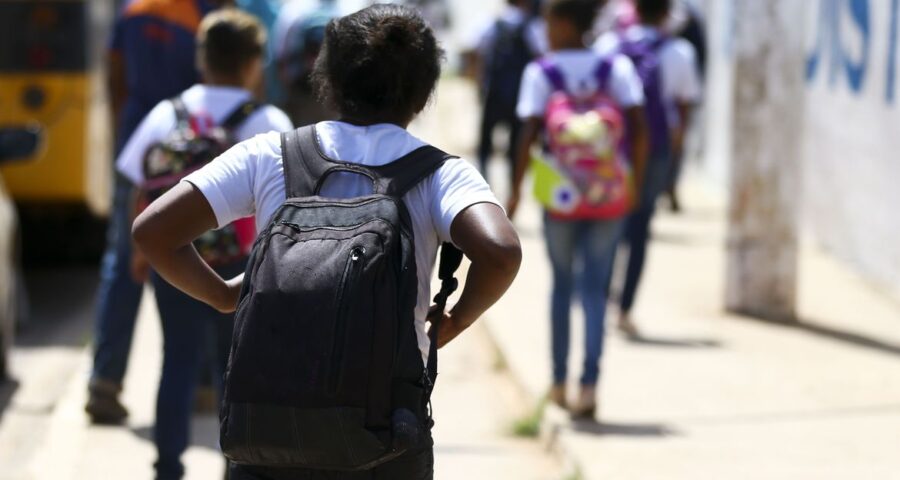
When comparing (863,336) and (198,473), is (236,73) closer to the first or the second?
(198,473)

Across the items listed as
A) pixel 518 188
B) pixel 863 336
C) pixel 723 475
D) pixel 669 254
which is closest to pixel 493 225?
pixel 723 475

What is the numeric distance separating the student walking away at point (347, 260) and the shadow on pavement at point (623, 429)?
119 inches

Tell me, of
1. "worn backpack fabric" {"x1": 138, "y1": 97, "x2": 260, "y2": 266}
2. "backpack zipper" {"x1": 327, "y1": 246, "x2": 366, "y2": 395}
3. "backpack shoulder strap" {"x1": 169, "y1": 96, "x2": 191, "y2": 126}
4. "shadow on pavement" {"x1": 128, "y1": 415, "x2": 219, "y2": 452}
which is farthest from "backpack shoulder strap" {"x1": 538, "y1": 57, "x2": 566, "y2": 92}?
"backpack zipper" {"x1": 327, "y1": 246, "x2": 366, "y2": 395}

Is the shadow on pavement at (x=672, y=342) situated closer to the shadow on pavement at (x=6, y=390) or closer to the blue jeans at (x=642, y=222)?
the blue jeans at (x=642, y=222)

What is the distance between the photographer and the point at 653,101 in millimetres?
8094

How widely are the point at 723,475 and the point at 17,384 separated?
143 inches

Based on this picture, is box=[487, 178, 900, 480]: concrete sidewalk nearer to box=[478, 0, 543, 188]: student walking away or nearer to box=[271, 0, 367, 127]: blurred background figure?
box=[478, 0, 543, 188]: student walking away

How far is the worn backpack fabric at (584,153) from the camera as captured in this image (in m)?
Answer: 6.16

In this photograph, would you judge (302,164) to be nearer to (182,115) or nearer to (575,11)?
(182,115)

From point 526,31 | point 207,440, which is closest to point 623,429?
point 207,440

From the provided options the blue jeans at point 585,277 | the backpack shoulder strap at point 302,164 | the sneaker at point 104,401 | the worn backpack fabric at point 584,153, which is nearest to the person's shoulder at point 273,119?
the worn backpack fabric at point 584,153

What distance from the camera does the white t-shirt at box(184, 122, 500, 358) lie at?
314 centimetres

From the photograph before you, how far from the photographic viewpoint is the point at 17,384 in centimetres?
761

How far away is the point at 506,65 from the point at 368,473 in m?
8.04
